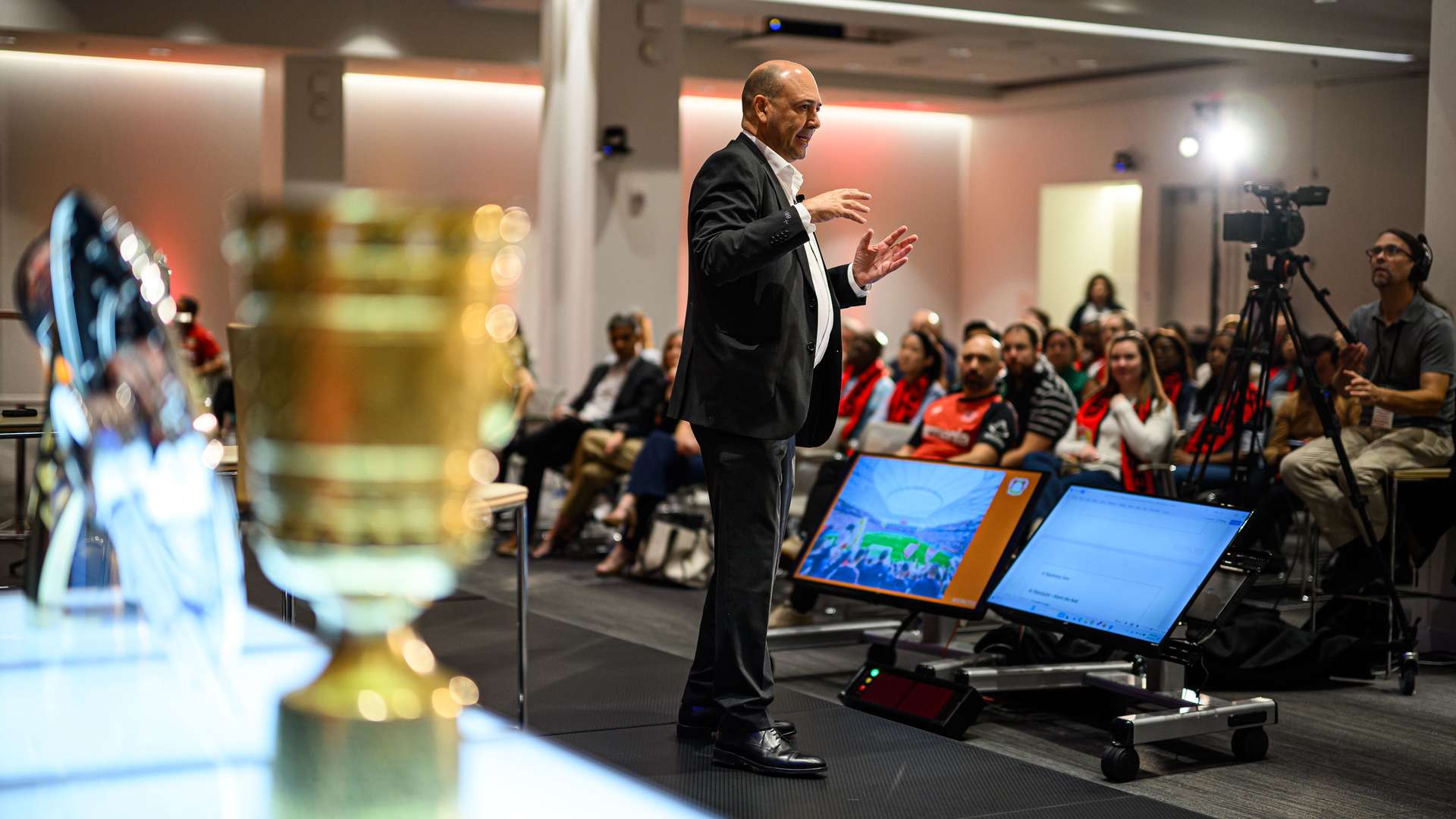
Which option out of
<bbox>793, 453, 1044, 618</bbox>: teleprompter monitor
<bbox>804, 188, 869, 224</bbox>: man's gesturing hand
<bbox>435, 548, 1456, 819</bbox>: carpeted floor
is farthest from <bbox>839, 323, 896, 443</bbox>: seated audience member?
<bbox>804, 188, 869, 224</bbox>: man's gesturing hand

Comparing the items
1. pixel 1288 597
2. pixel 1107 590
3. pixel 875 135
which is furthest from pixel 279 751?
pixel 875 135

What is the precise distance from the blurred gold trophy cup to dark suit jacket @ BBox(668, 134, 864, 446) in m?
2.47

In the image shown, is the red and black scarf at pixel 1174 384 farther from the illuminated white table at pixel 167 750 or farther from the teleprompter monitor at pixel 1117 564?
the illuminated white table at pixel 167 750

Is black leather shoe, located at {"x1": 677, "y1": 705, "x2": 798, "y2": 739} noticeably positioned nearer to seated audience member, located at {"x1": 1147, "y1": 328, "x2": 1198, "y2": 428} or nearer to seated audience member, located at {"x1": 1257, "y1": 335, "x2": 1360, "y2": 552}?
seated audience member, located at {"x1": 1257, "y1": 335, "x2": 1360, "y2": 552}

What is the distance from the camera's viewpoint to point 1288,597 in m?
6.00

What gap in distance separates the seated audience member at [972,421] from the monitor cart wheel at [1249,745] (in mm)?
1945

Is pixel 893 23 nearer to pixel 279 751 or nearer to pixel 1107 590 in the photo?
pixel 1107 590

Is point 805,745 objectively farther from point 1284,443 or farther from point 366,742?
point 1284,443

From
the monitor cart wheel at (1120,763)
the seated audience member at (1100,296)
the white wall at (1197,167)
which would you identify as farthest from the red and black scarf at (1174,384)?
the white wall at (1197,167)

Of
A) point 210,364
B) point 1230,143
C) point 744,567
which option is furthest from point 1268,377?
point 1230,143

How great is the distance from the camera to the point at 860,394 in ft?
22.9

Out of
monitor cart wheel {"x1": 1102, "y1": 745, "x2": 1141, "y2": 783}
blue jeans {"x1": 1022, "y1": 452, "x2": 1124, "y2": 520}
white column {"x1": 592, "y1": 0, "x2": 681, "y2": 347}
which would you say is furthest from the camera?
white column {"x1": 592, "y1": 0, "x2": 681, "y2": 347}

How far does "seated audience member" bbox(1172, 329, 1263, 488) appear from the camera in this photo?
5.32 meters

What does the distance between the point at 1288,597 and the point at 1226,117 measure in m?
9.25
